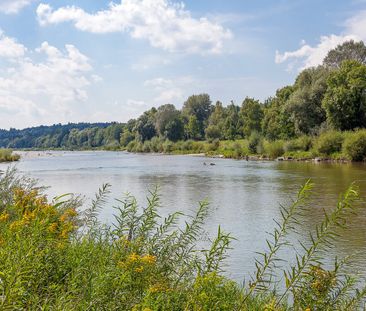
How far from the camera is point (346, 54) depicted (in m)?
71.2

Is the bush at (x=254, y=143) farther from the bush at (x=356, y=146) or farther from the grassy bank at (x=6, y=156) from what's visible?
the grassy bank at (x=6, y=156)

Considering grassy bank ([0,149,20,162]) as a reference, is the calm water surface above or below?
below

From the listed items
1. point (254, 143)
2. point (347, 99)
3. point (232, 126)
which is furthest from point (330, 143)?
point (232, 126)

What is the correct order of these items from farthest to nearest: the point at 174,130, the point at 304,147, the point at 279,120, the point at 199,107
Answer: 1. the point at 199,107
2. the point at 174,130
3. the point at 279,120
4. the point at 304,147

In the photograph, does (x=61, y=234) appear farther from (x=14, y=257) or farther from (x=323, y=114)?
(x=323, y=114)

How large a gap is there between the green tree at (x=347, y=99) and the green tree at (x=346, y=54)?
19.9m

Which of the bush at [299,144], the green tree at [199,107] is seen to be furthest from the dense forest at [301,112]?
the green tree at [199,107]

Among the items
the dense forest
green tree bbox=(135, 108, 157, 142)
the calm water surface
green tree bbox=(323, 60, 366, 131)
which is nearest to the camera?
the calm water surface

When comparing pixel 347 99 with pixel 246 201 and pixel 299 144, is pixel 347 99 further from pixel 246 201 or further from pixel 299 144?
pixel 246 201

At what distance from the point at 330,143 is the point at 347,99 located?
556cm

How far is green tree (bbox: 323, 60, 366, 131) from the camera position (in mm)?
49594

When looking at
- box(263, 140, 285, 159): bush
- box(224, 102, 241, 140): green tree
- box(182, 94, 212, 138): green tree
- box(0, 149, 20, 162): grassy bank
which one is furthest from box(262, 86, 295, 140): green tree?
box(182, 94, 212, 138): green tree

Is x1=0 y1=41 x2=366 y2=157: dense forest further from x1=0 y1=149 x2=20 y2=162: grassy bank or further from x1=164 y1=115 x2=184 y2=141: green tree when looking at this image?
x1=0 y1=149 x2=20 y2=162: grassy bank

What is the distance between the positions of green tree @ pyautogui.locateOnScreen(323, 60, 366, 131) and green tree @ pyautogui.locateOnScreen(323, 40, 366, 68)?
65.3 ft
